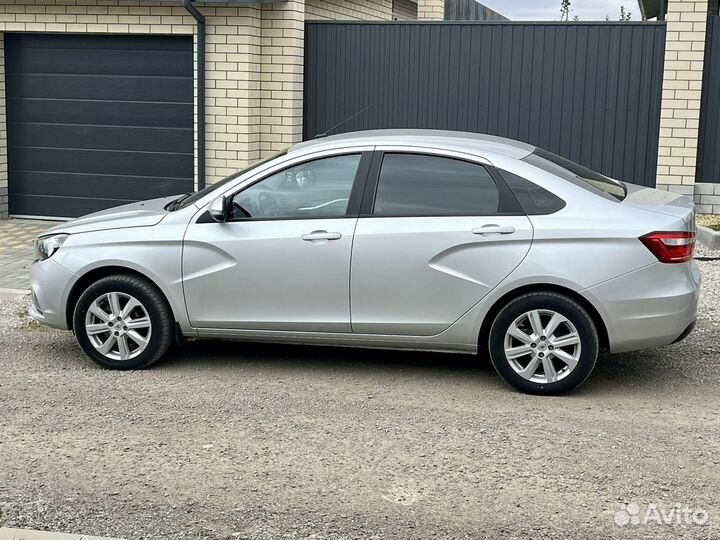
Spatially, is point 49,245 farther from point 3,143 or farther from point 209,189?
point 3,143

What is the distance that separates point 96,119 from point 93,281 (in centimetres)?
696

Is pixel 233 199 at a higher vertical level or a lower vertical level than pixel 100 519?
higher

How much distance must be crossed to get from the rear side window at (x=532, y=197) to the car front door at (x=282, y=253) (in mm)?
964

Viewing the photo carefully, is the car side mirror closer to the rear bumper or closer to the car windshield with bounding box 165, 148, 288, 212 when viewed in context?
the car windshield with bounding box 165, 148, 288, 212

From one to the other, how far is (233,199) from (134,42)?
707cm

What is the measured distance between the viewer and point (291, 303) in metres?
6.70

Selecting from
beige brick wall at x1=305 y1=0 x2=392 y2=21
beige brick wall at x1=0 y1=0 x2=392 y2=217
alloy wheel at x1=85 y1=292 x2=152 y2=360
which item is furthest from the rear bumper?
beige brick wall at x1=305 y1=0 x2=392 y2=21

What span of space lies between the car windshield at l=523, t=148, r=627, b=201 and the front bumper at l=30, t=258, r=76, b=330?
10.4ft

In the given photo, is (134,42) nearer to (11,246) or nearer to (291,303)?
(11,246)

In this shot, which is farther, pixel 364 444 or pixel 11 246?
pixel 11 246

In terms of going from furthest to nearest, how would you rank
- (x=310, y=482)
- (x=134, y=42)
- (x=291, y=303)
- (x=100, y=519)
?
(x=134, y=42)
(x=291, y=303)
(x=310, y=482)
(x=100, y=519)

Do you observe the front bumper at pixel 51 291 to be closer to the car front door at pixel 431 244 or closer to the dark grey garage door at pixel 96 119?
the car front door at pixel 431 244

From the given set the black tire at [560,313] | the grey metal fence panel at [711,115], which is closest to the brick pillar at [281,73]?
the grey metal fence panel at [711,115]

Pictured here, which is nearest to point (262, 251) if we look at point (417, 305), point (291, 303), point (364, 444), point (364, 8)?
point (291, 303)
